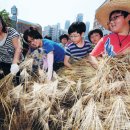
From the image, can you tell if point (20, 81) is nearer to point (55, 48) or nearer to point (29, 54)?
point (29, 54)

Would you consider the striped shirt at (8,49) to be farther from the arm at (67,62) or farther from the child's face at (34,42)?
the arm at (67,62)

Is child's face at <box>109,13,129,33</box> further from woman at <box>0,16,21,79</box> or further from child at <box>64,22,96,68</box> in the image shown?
woman at <box>0,16,21,79</box>

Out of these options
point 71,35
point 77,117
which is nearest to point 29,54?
point 71,35

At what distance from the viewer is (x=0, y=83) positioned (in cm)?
273

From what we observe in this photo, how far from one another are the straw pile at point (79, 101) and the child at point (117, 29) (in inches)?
11.4

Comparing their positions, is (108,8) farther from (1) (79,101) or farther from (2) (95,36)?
(2) (95,36)

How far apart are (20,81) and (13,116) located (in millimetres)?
496

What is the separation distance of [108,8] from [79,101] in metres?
1.04

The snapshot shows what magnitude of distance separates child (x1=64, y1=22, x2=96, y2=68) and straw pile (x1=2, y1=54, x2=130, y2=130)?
2.99 feet

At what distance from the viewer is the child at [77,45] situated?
3449 mm

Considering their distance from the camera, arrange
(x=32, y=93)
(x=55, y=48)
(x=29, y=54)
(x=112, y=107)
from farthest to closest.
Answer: (x=55, y=48) < (x=29, y=54) < (x=32, y=93) < (x=112, y=107)

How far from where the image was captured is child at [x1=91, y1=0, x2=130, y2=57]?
104 inches

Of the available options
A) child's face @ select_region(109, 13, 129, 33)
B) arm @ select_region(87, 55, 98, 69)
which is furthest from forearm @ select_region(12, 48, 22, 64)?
child's face @ select_region(109, 13, 129, 33)

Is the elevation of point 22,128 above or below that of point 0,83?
below
